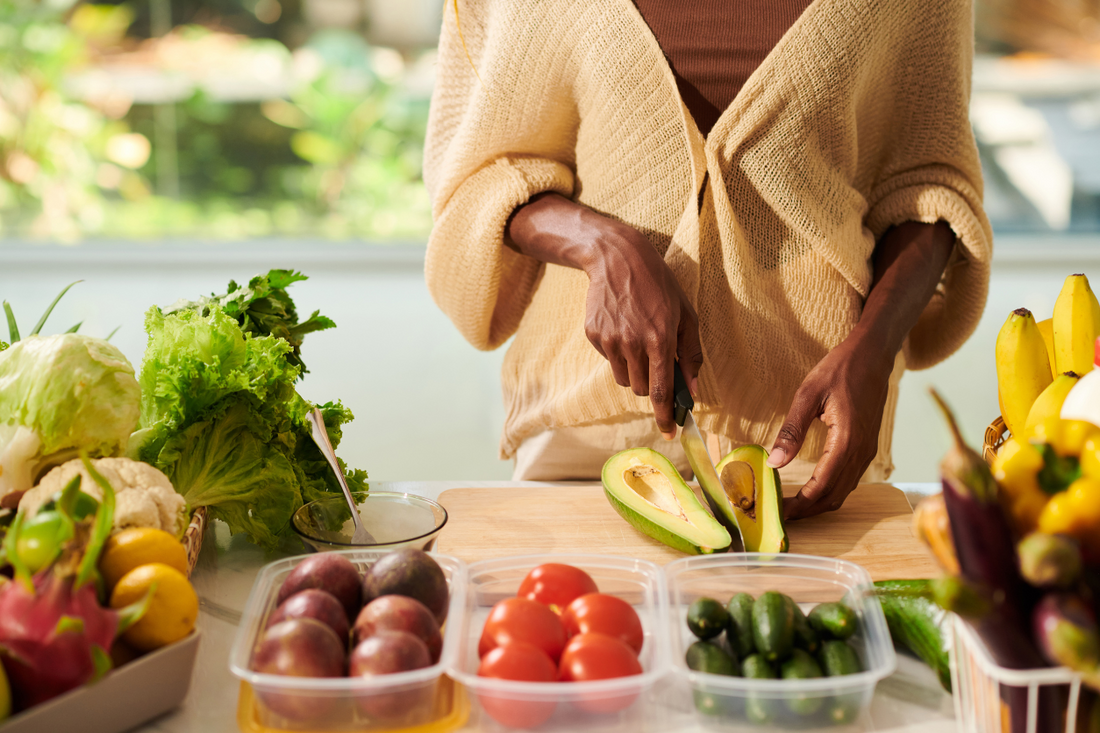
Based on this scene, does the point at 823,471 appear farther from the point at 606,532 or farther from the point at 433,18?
the point at 433,18

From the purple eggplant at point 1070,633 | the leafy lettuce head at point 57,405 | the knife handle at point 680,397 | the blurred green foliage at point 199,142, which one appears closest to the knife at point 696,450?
the knife handle at point 680,397

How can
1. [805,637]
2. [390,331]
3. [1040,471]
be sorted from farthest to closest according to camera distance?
[390,331], [805,637], [1040,471]

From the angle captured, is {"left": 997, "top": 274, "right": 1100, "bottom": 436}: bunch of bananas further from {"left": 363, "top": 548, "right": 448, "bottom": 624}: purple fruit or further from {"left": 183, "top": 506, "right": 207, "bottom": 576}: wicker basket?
{"left": 183, "top": 506, "right": 207, "bottom": 576}: wicker basket

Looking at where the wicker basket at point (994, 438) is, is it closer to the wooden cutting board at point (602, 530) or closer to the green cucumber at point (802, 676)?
the wooden cutting board at point (602, 530)

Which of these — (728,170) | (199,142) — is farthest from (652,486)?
(199,142)

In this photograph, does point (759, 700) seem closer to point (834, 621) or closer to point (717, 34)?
point (834, 621)

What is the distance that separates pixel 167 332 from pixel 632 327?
1.76 feet

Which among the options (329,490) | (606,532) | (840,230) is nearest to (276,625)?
(329,490)

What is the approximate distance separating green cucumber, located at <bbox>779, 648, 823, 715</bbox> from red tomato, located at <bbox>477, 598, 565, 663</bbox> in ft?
0.60

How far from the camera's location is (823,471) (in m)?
1.07

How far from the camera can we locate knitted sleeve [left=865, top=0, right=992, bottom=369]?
123cm

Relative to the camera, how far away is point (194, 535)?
36.3 inches

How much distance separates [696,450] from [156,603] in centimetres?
64

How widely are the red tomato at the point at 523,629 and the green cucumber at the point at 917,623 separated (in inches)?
12.2
